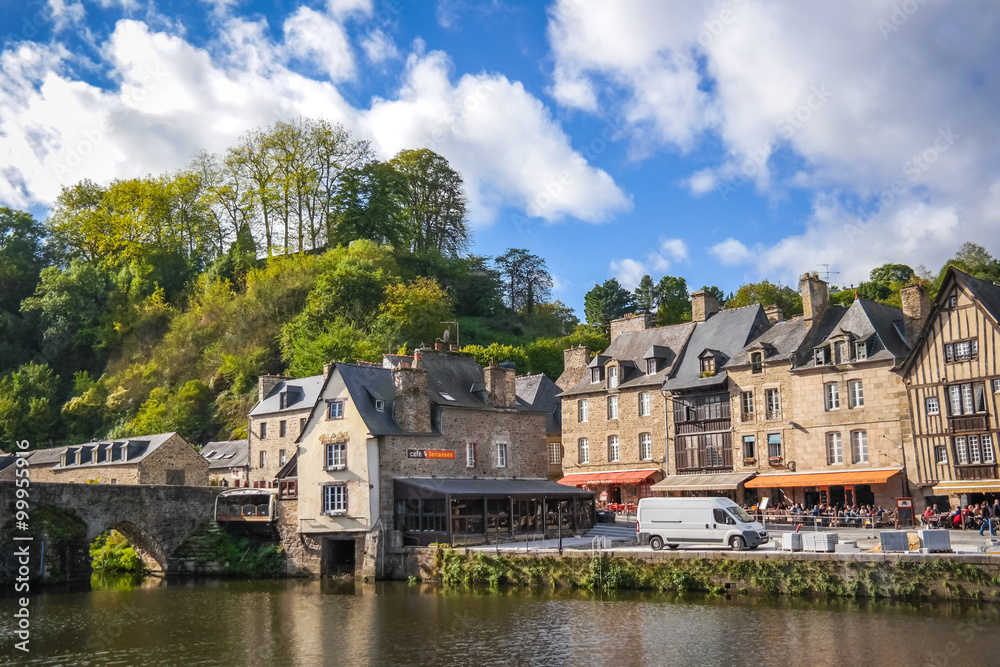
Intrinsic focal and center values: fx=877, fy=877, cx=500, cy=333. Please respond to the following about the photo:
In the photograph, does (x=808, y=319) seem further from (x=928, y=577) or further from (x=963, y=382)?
(x=928, y=577)

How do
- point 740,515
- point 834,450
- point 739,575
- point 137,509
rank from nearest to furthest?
point 739,575 → point 740,515 → point 834,450 → point 137,509

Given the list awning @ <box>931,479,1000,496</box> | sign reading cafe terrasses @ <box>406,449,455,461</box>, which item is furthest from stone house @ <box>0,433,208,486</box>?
awning @ <box>931,479,1000,496</box>

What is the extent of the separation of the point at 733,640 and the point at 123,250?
59371mm

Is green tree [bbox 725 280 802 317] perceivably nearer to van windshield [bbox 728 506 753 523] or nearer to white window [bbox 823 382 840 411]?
white window [bbox 823 382 840 411]

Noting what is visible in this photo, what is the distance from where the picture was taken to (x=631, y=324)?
4084 cm

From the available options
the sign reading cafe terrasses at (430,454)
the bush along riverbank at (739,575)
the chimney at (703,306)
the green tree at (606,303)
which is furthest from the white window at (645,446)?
the green tree at (606,303)

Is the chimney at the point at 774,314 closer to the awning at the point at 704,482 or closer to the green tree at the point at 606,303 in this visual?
the awning at the point at 704,482

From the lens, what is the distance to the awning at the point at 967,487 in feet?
87.4

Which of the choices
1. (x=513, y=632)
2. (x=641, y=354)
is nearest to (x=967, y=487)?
(x=641, y=354)

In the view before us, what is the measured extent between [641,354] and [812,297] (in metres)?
8.06

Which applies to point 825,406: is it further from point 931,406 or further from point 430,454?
point 430,454

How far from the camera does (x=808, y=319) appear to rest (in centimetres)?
3281

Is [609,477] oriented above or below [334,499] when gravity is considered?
above

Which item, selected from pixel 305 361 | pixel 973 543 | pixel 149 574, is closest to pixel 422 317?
pixel 305 361
